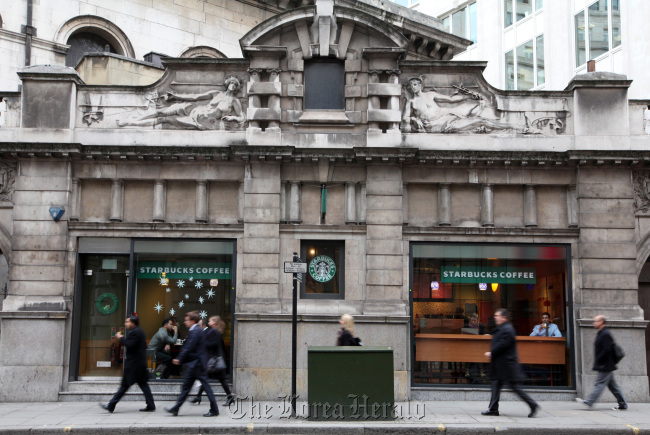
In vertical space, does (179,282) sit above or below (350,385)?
above

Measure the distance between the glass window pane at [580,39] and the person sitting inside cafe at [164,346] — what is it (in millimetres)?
24785

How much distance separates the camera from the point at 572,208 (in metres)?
16.2

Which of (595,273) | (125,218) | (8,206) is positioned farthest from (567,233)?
(8,206)

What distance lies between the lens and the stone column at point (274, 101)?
1627 cm

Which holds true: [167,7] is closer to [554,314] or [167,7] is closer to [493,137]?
[493,137]

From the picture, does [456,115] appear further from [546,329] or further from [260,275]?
[260,275]

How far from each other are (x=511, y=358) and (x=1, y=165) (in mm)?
12203

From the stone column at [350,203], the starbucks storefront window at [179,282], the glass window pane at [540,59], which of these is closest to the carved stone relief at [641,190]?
the stone column at [350,203]

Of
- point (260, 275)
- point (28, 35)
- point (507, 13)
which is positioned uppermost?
point (507, 13)

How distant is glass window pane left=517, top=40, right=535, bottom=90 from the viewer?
36.7 meters

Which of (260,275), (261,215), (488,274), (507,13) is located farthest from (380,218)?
(507,13)

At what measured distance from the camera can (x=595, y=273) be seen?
1583 cm

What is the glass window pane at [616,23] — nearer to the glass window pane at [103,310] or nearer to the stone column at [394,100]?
the stone column at [394,100]

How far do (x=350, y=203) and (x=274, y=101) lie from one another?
3045 mm
